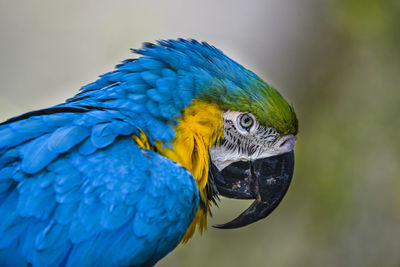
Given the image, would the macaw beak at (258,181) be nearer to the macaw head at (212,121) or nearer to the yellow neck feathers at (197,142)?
the macaw head at (212,121)

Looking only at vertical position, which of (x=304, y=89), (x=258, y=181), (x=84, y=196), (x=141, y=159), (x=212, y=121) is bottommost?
(x=84, y=196)

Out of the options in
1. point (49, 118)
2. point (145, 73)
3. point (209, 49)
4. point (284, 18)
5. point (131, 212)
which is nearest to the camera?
point (131, 212)

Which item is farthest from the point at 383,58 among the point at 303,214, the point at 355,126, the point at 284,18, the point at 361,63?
the point at 303,214

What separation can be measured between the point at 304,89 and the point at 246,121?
8.80 feet

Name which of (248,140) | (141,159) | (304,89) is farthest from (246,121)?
(304,89)

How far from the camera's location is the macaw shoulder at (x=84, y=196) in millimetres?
1562

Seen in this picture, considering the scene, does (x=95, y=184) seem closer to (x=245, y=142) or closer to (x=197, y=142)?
(x=197, y=142)

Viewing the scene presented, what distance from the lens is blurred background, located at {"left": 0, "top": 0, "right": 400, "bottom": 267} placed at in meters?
4.23

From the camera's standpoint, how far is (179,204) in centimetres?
173

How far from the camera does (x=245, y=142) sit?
2.17m

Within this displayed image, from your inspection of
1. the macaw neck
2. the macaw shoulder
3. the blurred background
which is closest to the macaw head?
the macaw neck

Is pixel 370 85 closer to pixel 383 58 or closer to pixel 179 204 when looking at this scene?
pixel 383 58

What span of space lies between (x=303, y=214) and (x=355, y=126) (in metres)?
1.04

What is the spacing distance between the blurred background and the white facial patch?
2.14m
